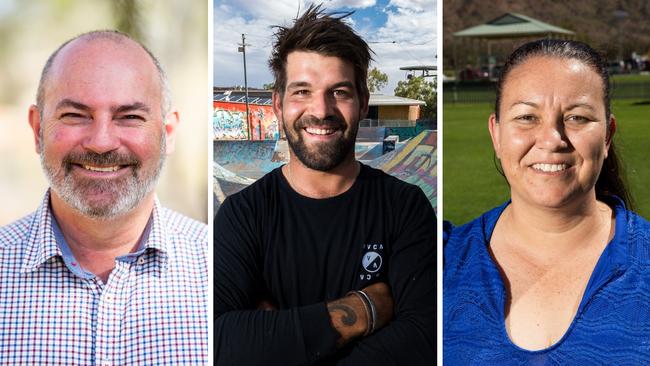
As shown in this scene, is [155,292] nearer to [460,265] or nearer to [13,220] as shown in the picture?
[13,220]

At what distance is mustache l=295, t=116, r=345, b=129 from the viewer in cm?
318

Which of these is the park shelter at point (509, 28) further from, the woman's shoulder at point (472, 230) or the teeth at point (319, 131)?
the teeth at point (319, 131)

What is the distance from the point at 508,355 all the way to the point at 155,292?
1354mm

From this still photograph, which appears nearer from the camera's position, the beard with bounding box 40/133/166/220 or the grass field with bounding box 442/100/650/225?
the beard with bounding box 40/133/166/220

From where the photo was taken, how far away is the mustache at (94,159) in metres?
3.12

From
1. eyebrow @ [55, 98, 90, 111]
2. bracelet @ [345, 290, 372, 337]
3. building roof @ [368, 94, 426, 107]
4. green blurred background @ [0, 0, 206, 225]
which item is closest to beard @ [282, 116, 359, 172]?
building roof @ [368, 94, 426, 107]

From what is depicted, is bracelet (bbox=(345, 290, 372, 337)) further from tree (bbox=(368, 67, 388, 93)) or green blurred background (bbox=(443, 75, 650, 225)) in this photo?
green blurred background (bbox=(443, 75, 650, 225))

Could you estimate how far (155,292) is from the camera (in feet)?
10.7

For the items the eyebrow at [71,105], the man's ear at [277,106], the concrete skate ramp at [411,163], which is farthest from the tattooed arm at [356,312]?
the eyebrow at [71,105]

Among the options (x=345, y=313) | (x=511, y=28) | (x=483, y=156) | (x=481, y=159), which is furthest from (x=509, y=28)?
(x=345, y=313)

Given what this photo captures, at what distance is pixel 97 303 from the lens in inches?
125

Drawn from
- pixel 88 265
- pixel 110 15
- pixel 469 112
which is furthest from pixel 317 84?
pixel 469 112

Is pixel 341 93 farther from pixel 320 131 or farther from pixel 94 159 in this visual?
pixel 94 159

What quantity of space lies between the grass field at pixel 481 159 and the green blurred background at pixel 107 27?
63.8 inches
